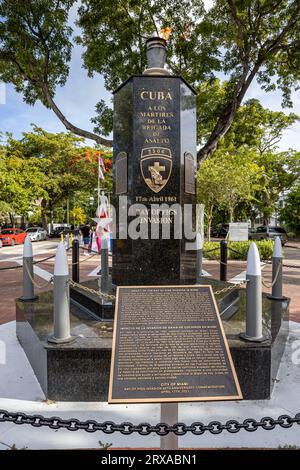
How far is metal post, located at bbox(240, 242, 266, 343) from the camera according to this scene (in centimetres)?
345

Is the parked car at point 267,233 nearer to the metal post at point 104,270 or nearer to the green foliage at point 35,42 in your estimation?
the green foliage at point 35,42

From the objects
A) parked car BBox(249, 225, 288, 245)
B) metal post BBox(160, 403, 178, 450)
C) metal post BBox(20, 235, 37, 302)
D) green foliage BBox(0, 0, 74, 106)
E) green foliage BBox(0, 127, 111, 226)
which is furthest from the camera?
green foliage BBox(0, 127, 111, 226)

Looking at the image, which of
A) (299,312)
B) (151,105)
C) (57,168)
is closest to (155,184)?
(151,105)

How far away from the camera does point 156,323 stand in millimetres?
2777

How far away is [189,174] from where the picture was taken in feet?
16.5

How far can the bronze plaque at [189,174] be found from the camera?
15.9 feet

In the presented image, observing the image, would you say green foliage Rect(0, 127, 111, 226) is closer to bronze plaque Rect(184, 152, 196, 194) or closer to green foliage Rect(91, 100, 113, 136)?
green foliage Rect(91, 100, 113, 136)

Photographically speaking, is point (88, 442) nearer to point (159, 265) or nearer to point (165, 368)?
point (165, 368)

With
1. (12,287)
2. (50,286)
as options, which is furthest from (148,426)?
(12,287)

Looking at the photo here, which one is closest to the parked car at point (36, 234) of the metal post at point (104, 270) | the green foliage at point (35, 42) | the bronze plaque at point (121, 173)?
the green foliage at point (35, 42)

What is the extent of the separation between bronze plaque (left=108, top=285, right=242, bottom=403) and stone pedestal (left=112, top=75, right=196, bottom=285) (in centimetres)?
160

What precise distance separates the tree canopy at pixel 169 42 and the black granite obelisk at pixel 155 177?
6.34m

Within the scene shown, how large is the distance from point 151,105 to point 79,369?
137 inches

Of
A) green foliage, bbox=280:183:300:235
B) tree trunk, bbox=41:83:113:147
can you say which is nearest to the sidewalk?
tree trunk, bbox=41:83:113:147
